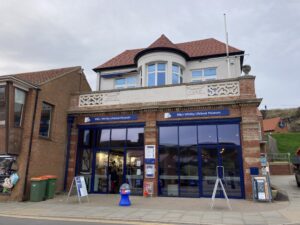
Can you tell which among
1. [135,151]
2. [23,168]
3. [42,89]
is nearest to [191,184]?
[135,151]

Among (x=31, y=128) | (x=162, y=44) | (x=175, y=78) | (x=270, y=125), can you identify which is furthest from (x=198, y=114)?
(x=270, y=125)

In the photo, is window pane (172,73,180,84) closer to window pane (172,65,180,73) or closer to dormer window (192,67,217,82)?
window pane (172,65,180,73)

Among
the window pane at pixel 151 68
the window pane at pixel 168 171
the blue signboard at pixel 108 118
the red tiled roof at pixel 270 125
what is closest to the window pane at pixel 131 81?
the window pane at pixel 151 68

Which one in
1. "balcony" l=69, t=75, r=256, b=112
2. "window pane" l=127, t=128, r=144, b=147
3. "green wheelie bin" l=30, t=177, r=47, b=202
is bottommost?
"green wheelie bin" l=30, t=177, r=47, b=202

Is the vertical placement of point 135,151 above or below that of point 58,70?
below

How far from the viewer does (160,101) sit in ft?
48.7

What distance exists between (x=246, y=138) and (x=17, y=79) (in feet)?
37.9

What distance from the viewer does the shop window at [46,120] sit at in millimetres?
14306

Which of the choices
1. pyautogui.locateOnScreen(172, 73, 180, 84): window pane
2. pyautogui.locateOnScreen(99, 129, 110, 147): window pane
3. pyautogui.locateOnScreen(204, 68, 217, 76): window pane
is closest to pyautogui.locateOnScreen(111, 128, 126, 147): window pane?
pyautogui.locateOnScreen(99, 129, 110, 147): window pane

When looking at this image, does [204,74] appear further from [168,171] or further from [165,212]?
[165,212]

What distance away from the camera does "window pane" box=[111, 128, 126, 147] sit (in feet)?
50.0

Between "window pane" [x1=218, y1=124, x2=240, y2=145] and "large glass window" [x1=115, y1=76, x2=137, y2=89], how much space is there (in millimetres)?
8548

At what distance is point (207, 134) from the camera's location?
13.8 metres

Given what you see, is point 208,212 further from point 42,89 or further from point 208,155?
point 42,89
